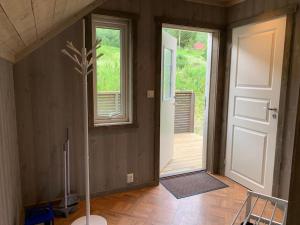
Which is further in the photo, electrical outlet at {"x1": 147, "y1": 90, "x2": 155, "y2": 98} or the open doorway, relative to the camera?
the open doorway

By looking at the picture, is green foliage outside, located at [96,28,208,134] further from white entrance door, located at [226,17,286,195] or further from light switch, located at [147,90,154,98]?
light switch, located at [147,90,154,98]

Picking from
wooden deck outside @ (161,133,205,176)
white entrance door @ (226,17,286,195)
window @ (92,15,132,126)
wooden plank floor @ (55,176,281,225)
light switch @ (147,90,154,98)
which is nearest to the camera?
wooden plank floor @ (55,176,281,225)

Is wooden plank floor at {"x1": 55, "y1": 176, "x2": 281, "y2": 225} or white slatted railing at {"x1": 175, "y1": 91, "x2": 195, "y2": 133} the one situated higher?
white slatted railing at {"x1": 175, "y1": 91, "x2": 195, "y2": 133}

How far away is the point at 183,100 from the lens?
548 cm

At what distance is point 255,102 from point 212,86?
25.9 inches

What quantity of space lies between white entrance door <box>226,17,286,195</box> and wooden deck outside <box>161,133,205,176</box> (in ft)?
2.15

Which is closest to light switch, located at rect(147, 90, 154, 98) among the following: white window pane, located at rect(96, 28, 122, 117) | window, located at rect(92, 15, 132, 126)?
window, located at rect(92, 15, 132, 126)

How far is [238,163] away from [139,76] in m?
1.67

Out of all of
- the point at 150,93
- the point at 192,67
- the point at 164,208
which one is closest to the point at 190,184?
the point at 164,208

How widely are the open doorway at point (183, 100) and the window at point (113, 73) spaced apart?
533 millimetres

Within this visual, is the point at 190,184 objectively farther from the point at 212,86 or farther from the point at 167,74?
the point at 167,74

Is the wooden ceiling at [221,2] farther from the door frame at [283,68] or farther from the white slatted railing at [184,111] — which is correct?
the white slatted railing at [184,111]

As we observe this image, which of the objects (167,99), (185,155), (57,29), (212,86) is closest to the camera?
(57,29)

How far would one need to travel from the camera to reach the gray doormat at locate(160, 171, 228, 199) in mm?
2747
